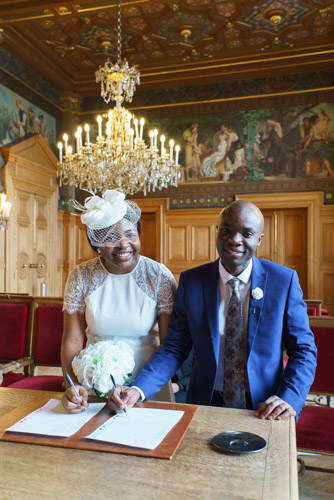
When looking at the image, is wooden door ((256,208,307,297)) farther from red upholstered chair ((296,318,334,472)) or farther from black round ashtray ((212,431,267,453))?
black round ashtray ((212,431,267,453))

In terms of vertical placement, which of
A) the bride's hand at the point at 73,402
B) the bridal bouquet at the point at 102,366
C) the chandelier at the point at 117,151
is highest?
the chandelier at the point at 117,151

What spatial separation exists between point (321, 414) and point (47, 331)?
255cm

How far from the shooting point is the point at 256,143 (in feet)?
33.2

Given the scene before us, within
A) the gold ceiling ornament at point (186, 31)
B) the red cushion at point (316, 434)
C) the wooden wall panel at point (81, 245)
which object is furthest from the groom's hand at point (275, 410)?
the wooden wall panel at point (81, 245)

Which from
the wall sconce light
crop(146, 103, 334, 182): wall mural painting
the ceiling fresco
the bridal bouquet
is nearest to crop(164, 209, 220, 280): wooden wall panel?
crop(146, 103, 334, 182): wall mural painting

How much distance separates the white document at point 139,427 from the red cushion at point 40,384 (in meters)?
2.13

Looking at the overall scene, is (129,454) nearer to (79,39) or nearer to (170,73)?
(79,39)

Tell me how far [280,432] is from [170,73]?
977 centimetres

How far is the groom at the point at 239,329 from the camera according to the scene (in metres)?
1.99

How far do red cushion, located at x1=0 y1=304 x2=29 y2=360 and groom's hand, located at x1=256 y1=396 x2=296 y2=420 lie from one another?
304 centimetres

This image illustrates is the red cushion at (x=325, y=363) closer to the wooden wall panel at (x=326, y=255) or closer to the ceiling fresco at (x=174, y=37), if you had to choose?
the ceiling fresco at (x=174, y=37)

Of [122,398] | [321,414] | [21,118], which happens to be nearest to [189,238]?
[21,118]

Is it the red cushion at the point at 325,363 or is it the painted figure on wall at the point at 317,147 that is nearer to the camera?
the red cushion at the point at 325,363

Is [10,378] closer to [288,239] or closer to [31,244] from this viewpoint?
[31,244]
